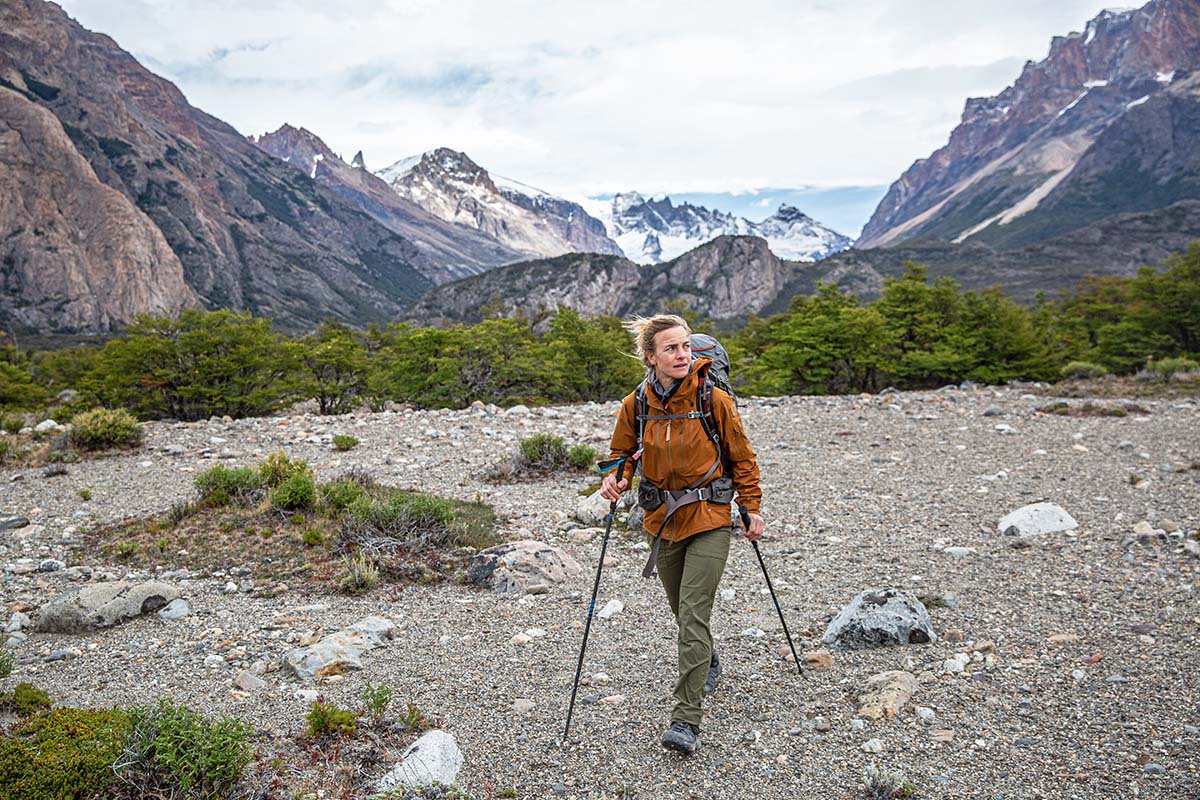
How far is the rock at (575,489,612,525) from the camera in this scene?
29.7ft

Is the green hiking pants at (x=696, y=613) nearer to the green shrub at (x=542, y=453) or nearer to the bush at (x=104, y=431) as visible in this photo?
the green shrub at (x=542, y=453)

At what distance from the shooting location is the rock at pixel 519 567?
6.95 m

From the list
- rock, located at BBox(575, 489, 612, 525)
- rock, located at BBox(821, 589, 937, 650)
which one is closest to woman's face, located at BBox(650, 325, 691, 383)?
rock, located at BBox(821, 589, 937, 650)

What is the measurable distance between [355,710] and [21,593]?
15.6 ft

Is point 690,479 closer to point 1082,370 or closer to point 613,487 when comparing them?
point 613,487

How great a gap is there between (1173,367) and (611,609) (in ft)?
75.8

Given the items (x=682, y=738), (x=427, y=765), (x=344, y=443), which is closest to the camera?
(x=427, y=765)

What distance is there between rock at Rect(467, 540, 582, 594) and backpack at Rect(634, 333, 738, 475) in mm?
3022

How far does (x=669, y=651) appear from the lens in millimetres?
5426

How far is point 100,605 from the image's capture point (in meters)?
6.04

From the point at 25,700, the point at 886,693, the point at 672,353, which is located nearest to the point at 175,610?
the point at 25,700

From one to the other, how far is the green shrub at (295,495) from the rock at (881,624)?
21.9 ft

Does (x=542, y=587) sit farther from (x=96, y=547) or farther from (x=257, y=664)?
(x=96, y=547)

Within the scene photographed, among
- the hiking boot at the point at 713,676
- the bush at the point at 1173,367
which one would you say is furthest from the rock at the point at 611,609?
the bush at the point at 1173,367
